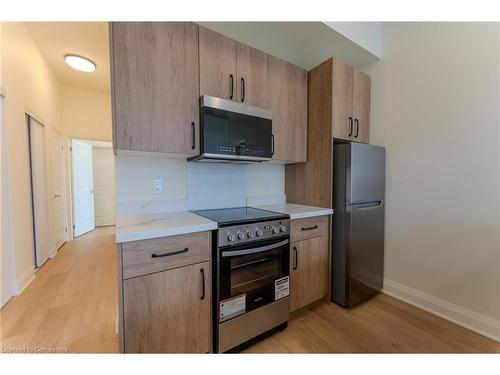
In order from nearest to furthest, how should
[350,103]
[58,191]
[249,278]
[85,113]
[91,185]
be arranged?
1. [249,278]
2. [350,103]
3. [58,191]
4. [85,113]
5. [91,185]

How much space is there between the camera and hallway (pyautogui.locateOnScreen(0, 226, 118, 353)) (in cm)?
151

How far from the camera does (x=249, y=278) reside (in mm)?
1482

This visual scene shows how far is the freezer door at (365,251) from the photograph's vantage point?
6.26ft

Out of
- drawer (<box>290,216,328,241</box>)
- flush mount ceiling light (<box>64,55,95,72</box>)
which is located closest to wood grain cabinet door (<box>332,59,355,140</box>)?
drawer (<box>290,216,328,241</box>)

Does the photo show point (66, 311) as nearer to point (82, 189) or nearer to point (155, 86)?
point (155, 86)

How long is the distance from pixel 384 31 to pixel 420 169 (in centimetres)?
147

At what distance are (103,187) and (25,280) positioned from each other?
3361mm

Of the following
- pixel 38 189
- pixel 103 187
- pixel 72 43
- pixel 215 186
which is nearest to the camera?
pixel 215 186

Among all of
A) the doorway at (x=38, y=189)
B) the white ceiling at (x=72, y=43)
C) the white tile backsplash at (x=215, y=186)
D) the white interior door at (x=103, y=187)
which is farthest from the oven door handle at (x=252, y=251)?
the white interior door at (x=103, y=187)

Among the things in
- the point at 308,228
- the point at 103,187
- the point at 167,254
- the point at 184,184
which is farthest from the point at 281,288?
the point at 103,187

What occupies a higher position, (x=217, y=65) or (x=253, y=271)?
(x=217, y=65)

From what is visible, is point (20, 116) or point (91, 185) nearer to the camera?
point (20, 116)

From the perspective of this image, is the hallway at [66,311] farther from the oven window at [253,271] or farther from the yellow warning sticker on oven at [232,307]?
the oven window at [253,271]
